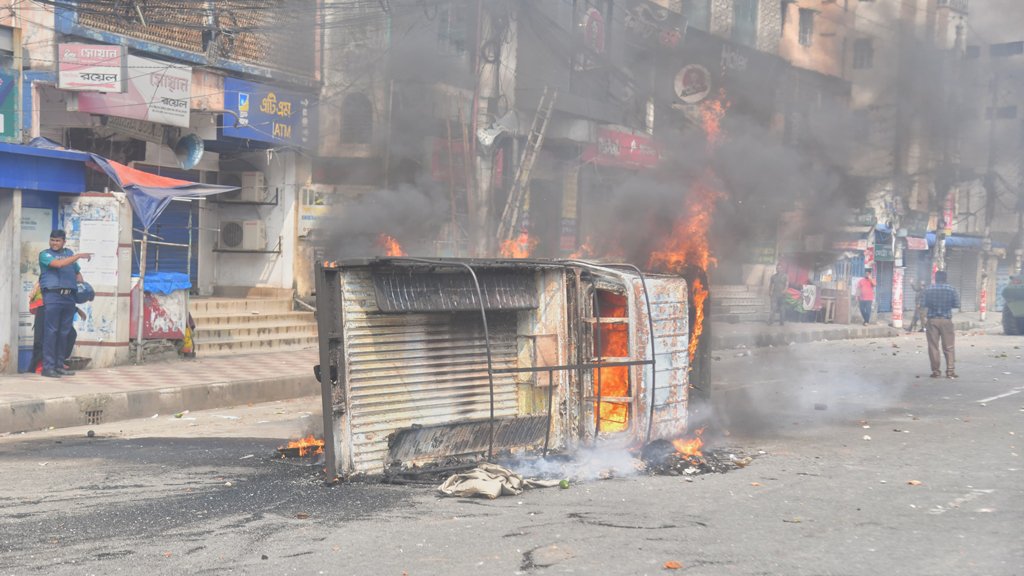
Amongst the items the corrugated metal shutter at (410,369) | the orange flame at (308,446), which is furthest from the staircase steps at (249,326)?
the corrugated metal shutter at (410,369)

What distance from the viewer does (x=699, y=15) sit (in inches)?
998

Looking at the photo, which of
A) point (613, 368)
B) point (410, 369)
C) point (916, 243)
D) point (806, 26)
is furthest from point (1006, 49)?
point (916, 243)

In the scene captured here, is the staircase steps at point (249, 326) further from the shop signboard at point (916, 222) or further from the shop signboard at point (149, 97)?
the shop signboard at point (916, 222)

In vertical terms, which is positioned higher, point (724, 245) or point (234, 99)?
point (234, 99)

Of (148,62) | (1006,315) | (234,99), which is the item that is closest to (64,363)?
(148,62)

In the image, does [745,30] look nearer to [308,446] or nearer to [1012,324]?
[1012,324]

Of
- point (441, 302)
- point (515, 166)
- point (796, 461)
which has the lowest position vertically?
point (796, 461)

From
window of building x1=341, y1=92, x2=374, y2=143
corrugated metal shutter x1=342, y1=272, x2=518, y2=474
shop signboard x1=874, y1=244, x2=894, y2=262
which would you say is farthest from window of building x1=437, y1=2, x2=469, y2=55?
shop signboard x1=874, y1=244, x2=894, y2=262

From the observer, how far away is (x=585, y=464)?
7363 millimetres

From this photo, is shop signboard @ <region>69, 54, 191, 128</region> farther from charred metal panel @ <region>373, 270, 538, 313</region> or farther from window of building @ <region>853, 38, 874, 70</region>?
window of building @ <region>853, 38, 874, 70</region>

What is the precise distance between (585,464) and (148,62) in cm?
1209

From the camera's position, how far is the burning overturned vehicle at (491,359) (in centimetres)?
667

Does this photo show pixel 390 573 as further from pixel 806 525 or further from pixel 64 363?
pixel 64 363

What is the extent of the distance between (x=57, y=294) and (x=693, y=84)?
36.0ft
